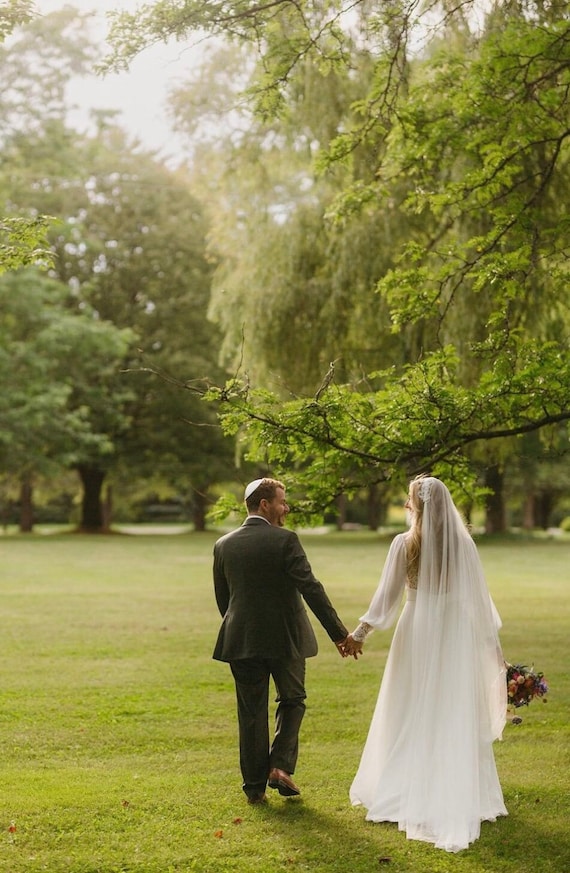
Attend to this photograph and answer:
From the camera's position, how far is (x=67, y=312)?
39.6 metres

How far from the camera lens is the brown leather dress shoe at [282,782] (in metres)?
6.38

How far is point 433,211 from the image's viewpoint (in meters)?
10.8

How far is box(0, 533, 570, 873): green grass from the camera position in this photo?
18.2 ft

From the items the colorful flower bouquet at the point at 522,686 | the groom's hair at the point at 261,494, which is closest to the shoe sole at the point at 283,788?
the colorful flower bouquet at the point at 522,686

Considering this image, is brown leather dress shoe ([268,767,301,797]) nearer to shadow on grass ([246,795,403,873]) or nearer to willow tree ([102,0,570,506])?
shadow on grass ([246,795,403,873])

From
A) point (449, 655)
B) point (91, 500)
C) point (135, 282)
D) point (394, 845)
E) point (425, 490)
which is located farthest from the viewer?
point (91, 500)

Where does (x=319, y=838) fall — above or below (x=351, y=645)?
below

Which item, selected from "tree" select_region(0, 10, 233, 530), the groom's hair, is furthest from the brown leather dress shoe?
"tree" select_region(0, 10, 233, 530)

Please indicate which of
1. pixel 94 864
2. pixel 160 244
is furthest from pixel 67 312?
pixel 94 864

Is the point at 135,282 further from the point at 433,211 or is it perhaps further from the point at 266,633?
the point at 266,633

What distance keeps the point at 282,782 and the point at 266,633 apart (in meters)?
0.93

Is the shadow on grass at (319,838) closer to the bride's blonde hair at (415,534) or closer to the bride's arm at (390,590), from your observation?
the bride's arm at (390,590)

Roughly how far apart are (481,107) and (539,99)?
63 cm

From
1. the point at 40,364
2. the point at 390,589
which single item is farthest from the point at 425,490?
the point at 40,364
